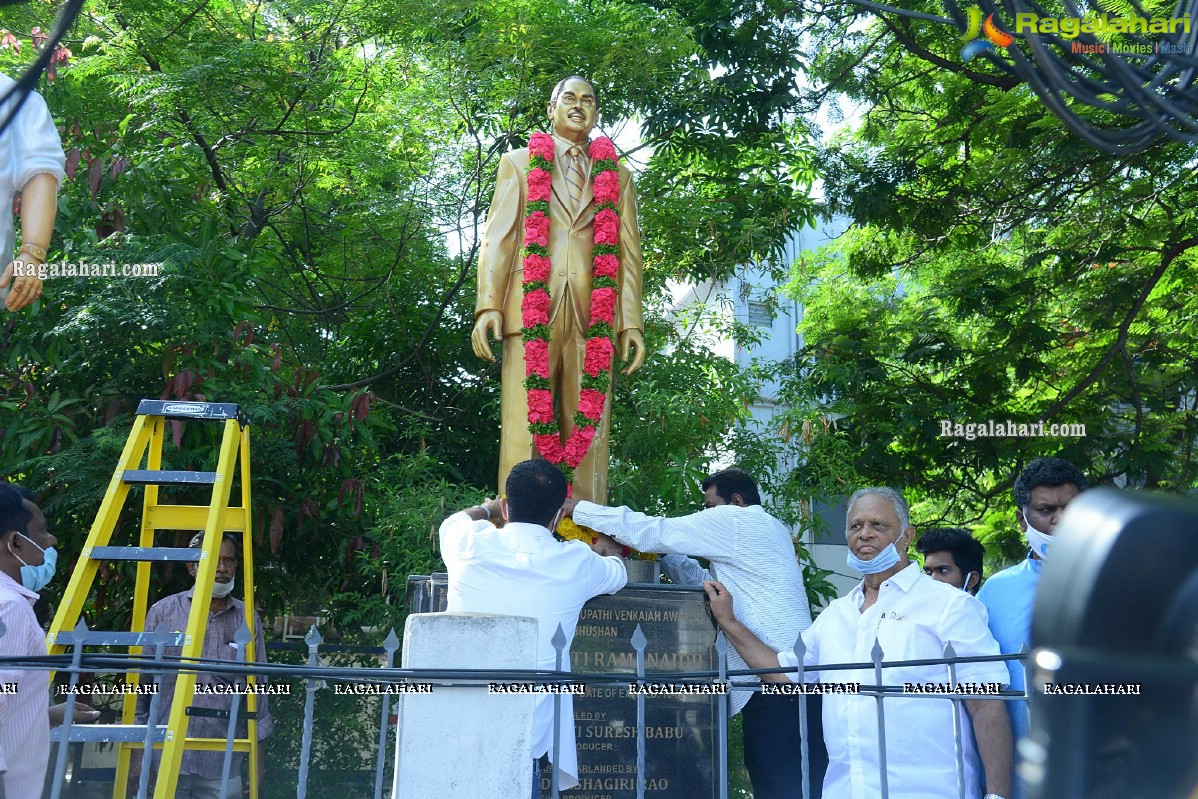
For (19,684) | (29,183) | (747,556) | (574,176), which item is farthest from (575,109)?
(19,684)

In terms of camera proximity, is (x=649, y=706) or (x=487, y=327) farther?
(x=487, y=327)

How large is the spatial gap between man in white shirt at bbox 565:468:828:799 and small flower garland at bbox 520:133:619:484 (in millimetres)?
1239

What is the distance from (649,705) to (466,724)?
255cm

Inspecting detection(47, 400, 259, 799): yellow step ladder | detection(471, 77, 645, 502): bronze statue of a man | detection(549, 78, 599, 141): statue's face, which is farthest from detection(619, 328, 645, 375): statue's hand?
detection(47, 400, 259, 799): yellow step ladder

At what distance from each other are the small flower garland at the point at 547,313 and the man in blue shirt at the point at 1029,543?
2568 mm

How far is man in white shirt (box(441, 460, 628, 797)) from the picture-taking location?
4.19 metres

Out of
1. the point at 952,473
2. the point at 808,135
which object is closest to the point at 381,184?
the point at 808,135

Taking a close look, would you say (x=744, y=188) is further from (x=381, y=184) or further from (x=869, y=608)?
(x=869, y=608)

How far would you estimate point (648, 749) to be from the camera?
567 cm

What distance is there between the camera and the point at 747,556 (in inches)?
209

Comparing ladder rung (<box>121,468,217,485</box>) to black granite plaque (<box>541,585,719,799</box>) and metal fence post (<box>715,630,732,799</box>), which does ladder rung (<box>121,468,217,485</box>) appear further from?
metal fence post (<box>715,630,732,799</box>)

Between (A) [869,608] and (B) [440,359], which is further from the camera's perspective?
(B) [440,359]

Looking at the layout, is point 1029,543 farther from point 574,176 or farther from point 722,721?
point 574,176

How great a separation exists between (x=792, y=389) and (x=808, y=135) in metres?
2.95
